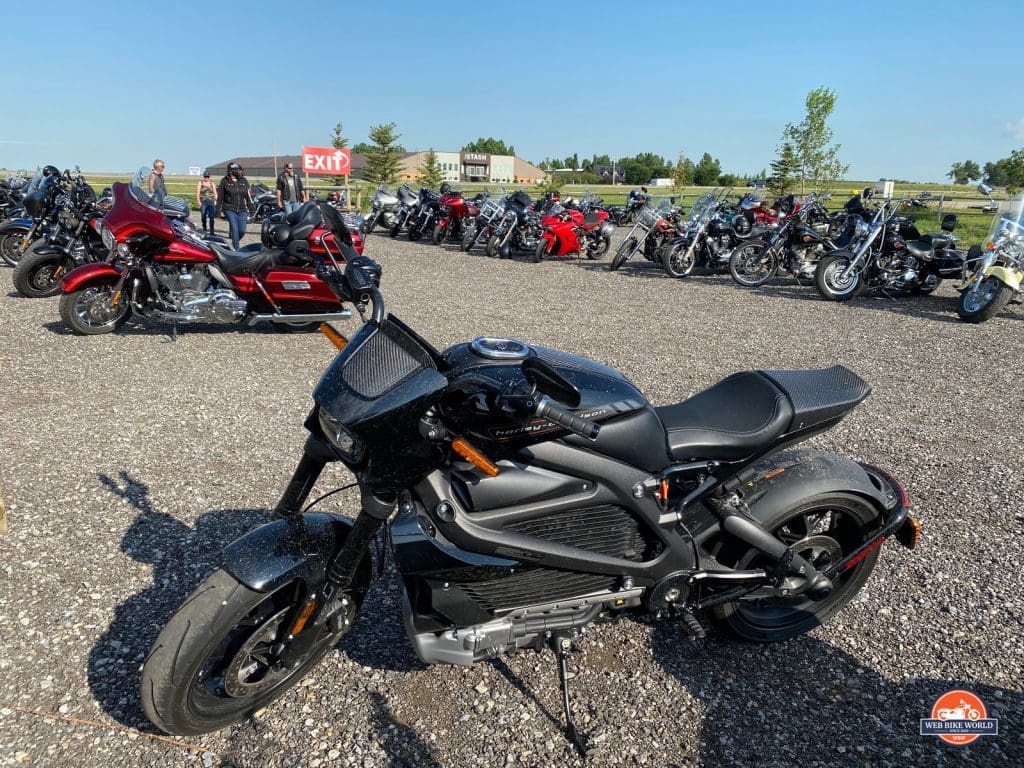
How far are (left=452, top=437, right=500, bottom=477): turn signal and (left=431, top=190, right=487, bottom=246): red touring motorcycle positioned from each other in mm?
14390

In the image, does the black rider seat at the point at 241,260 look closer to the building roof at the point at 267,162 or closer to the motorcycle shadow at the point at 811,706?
the motorcycle shadow at the point at 811,706

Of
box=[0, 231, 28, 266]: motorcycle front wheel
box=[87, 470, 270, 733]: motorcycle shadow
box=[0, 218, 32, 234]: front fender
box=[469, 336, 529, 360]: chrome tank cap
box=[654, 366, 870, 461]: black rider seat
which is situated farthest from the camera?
box=[0, 231, 28, 266]: motorcycle front wheel

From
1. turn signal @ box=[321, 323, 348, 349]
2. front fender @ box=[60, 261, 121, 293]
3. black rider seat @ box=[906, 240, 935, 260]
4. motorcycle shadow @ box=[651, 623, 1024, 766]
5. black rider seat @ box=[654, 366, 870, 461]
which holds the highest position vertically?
turn signal @ box=[321, 323, 348, 349]

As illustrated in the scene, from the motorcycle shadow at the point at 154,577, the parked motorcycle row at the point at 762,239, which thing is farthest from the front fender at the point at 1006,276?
the motorcycle shadow at the point at 154,577

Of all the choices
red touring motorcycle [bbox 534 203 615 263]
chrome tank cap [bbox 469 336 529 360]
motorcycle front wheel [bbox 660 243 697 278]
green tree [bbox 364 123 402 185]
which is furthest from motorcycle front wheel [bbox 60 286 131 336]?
green tree [bbox 364 123 402 185]

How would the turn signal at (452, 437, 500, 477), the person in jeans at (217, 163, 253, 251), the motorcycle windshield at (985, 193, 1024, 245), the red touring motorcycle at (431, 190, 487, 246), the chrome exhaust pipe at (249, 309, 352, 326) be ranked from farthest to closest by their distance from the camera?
1. the red touring motorcycle at (431, 190, 487, 246)
2. the person in jeans at (217, 163, 253, 251)
3. the motorcycle windshield at (985, 193, 1024, 245)
4. the chrome exhaust pipe at (249, 309, 352, 326)
5. the turn signal at (452, 437, 500, 477)

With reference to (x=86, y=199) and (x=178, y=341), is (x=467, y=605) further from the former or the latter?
(x=86, y=199)

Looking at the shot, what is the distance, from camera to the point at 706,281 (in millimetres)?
11422

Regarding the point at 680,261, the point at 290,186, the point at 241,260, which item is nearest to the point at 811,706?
the point at 241,260

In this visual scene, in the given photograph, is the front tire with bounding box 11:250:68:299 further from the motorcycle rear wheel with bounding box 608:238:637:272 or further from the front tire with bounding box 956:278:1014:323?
the front tire with bounding box 956:278:1014:323

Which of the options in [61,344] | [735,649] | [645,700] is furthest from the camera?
[61,344]

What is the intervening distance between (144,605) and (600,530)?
76.2 inches

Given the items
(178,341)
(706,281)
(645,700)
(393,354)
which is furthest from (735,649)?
(706,281)

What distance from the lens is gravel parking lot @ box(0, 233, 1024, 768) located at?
222 centimetres
